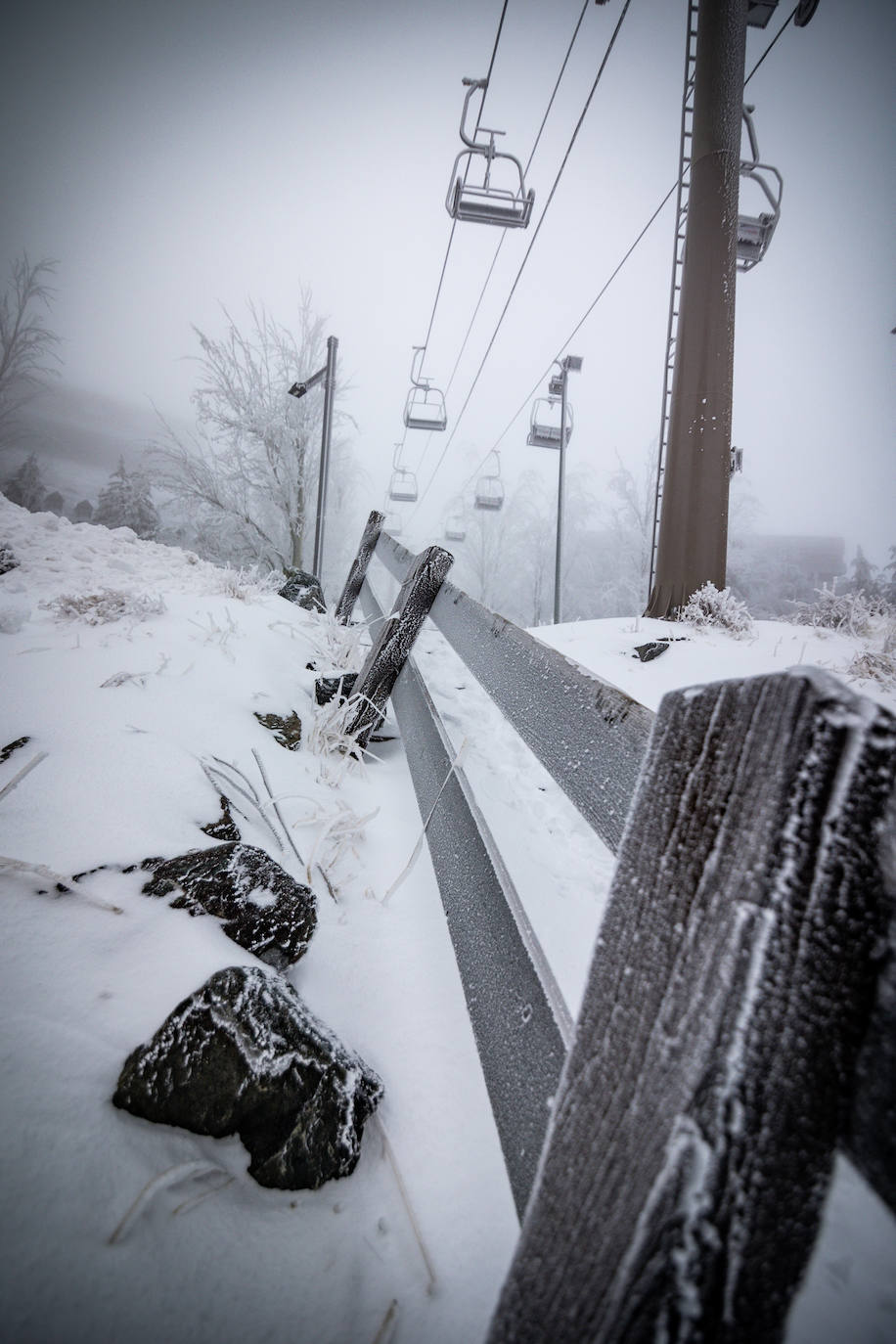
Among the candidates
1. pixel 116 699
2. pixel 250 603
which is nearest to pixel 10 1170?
pixel 116 699

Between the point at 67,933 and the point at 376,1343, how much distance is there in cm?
89

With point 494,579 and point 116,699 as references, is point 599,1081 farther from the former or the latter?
point 494,579

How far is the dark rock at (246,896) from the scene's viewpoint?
1.31 metres

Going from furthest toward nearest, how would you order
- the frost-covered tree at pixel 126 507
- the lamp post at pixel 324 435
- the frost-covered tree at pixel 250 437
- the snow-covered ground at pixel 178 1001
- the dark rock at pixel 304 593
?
the frost-covered tree at pixel 126 507 → the frost-covered tree at pixel 250 437 → the lamp post at pixel 324 435 → the dark rock at pixel 304 593 → the snow-covered ground at pixel 178 1001

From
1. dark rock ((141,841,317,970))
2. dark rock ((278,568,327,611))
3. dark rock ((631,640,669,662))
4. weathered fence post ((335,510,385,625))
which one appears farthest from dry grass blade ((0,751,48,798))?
dark rock ((278,568,327,611))

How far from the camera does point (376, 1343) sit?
76 centimetres

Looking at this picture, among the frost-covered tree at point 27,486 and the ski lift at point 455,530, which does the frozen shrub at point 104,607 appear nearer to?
the ski lift at point 455,530

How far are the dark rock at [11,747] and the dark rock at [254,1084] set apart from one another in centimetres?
121

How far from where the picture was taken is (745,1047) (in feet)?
1.30

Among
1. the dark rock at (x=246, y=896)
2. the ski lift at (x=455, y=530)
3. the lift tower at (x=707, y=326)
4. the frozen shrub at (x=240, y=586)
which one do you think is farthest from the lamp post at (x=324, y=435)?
the ski lift at (x=455, y=530)

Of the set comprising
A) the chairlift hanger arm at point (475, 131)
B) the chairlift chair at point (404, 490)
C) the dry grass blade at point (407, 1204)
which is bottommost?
the dry grass blade at point (407, 1204)

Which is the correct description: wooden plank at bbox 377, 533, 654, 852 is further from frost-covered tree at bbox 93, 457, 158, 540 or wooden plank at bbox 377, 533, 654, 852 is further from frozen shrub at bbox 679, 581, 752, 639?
frost-covered tree at bbox 93, 457, 158, 540

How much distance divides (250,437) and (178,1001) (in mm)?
14463

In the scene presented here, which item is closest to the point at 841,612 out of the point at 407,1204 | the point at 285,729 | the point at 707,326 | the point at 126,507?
the point at 707,326
